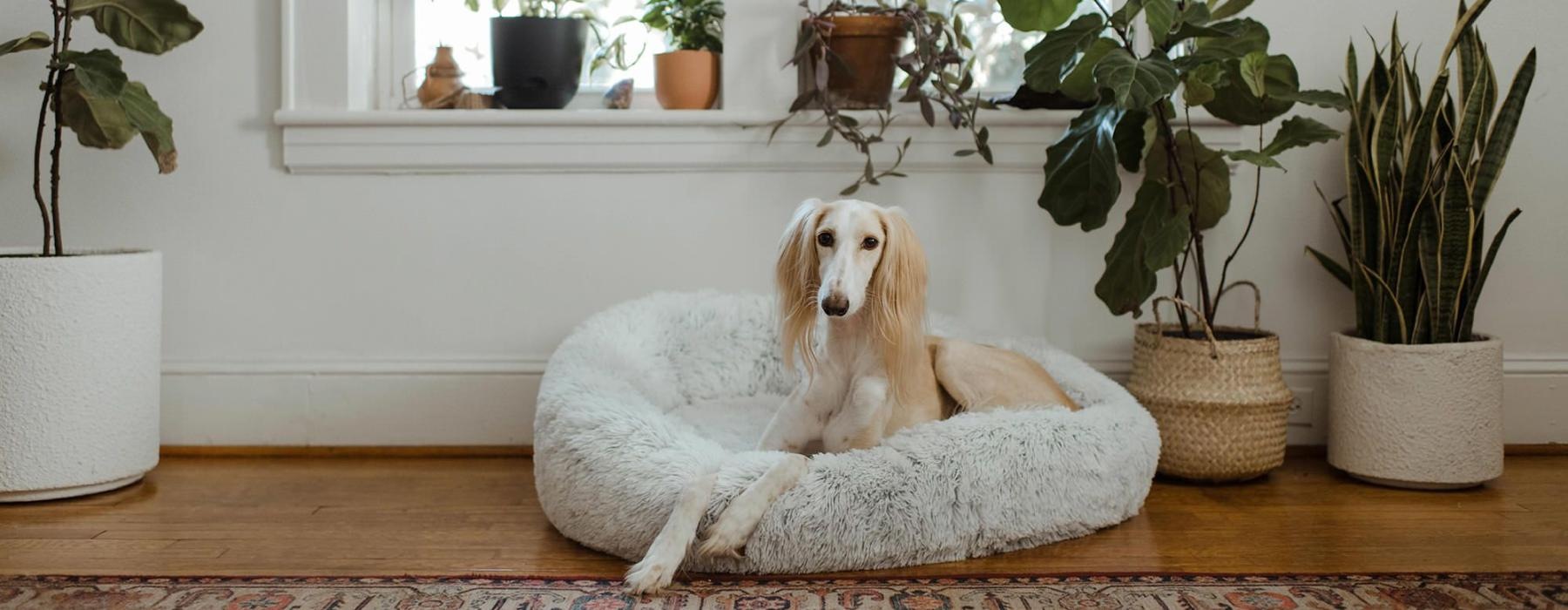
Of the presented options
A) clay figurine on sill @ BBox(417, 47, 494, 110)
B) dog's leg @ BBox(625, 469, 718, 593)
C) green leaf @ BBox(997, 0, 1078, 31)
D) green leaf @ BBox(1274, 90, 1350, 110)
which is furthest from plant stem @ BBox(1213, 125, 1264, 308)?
clay figurine on sill @ BBox(417, 47, 494, 110)

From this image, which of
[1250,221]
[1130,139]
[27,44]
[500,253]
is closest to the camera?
[27,44]

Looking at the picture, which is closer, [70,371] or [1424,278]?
[70,371]

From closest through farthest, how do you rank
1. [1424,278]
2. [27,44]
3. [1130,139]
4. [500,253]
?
[27,44]
[1424,278]
[1130,139]
[500,253]

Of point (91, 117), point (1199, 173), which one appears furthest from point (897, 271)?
point (91, 117)

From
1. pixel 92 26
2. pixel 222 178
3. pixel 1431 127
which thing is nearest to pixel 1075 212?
pixel 1431 127

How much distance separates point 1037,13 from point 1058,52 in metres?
0.11

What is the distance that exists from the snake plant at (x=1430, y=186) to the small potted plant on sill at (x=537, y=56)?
1.79 m

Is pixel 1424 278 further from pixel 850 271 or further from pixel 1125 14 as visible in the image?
pixel 850 271

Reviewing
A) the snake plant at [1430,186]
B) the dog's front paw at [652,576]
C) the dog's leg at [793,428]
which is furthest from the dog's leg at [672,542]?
the snake plant at [1430,186]

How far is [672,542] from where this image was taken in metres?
1.78

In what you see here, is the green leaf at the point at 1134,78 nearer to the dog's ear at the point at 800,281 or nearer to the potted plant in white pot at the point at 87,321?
the dog's ear at the point at 800,281

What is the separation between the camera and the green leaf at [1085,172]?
96.0 inches

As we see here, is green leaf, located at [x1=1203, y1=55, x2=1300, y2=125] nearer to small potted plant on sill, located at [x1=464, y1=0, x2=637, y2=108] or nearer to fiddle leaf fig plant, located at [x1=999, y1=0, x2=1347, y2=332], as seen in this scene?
fiddle leaf fig plant, located at [x1=999, y1=0, x2=1347, y2=332]

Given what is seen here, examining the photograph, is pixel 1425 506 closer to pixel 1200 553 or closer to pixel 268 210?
pixel 1200 553
